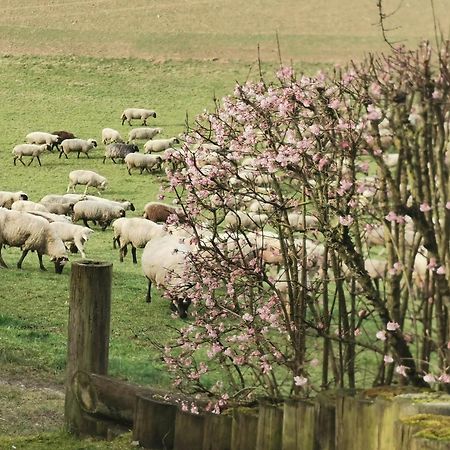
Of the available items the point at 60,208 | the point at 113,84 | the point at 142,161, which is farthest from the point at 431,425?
the point at 113,84

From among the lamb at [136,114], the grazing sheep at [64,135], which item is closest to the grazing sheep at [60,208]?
the grazing sheep at [64,135]

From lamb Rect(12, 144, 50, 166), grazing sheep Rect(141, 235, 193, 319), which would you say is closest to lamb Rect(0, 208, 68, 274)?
grazing sheep Rect(141, 235, 193, 319)

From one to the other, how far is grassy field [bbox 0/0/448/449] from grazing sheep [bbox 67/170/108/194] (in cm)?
88

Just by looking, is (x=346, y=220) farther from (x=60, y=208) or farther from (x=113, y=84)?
(x=113, y=84)

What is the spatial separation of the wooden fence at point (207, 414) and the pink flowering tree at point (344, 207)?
38cm

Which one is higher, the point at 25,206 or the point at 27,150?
the point at 27,150

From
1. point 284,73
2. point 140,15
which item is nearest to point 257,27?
point 140,15

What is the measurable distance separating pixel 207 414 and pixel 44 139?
3615 cm

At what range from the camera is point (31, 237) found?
69.3 ft

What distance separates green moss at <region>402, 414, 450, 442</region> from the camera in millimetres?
3719

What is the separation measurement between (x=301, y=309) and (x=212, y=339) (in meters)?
0.90

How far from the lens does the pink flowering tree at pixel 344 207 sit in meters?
4.88

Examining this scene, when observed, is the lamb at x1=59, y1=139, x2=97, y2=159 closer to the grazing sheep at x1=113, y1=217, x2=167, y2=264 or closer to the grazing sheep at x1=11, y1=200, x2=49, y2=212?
the grazing sheep at x1=11, y1=200, x2=49, y2=212

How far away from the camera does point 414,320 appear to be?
509 centimetres
